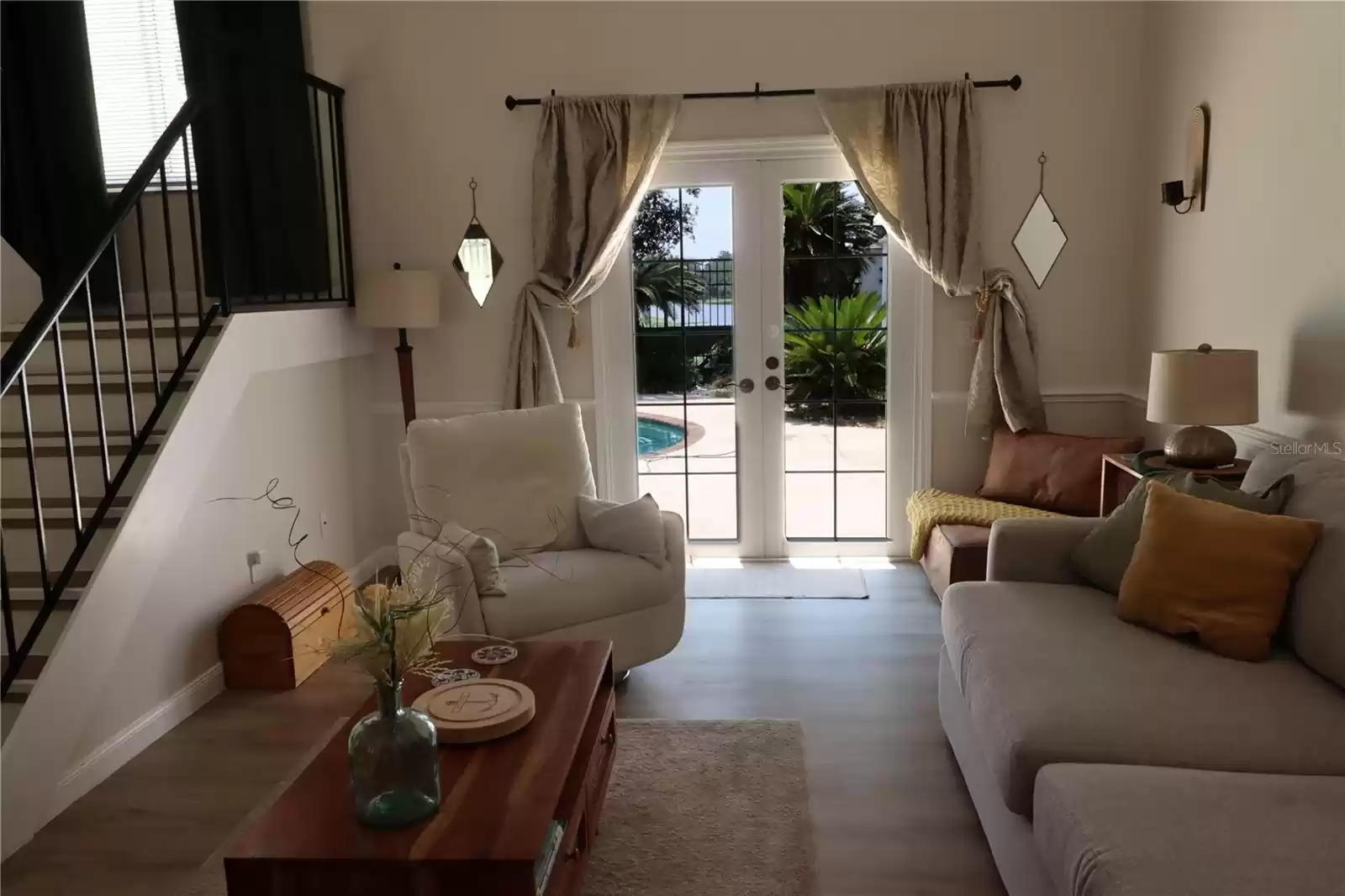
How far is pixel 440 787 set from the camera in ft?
6.24

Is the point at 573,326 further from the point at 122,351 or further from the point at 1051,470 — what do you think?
the point at 1051,470

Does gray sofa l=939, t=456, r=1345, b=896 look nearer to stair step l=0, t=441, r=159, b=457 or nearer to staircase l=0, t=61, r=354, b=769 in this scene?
staircase l=0, t=61, r=354, b=769

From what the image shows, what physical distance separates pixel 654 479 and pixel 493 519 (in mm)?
1513

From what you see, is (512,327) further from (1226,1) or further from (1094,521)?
(1226,1)

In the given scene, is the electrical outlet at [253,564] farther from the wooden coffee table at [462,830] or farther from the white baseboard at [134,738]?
the wooden coffee table at [462,830]

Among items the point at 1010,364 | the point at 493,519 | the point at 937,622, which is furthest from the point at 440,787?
the point at 1010,364

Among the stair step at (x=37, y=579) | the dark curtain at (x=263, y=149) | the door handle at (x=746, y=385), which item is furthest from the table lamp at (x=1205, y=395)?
the dark curtain at (x=263, y=149)

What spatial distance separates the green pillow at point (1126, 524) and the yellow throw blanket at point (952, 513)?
1.14 m

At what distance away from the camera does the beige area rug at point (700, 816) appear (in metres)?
2.29

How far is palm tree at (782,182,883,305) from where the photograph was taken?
4.63m

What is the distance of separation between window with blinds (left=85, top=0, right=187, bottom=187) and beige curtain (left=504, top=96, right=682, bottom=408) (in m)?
1.70

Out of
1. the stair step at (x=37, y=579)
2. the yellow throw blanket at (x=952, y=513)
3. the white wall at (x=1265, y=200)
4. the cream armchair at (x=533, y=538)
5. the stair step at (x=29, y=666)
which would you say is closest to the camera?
the stair step at (x=29, y=666)

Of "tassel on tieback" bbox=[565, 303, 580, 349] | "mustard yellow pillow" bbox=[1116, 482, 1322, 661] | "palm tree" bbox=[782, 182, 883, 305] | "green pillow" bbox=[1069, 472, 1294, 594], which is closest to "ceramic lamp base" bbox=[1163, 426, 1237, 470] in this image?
"green pillow" bbox=[1069, 472, 1294, 594]

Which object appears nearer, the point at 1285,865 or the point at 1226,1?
the point at 1285,865
